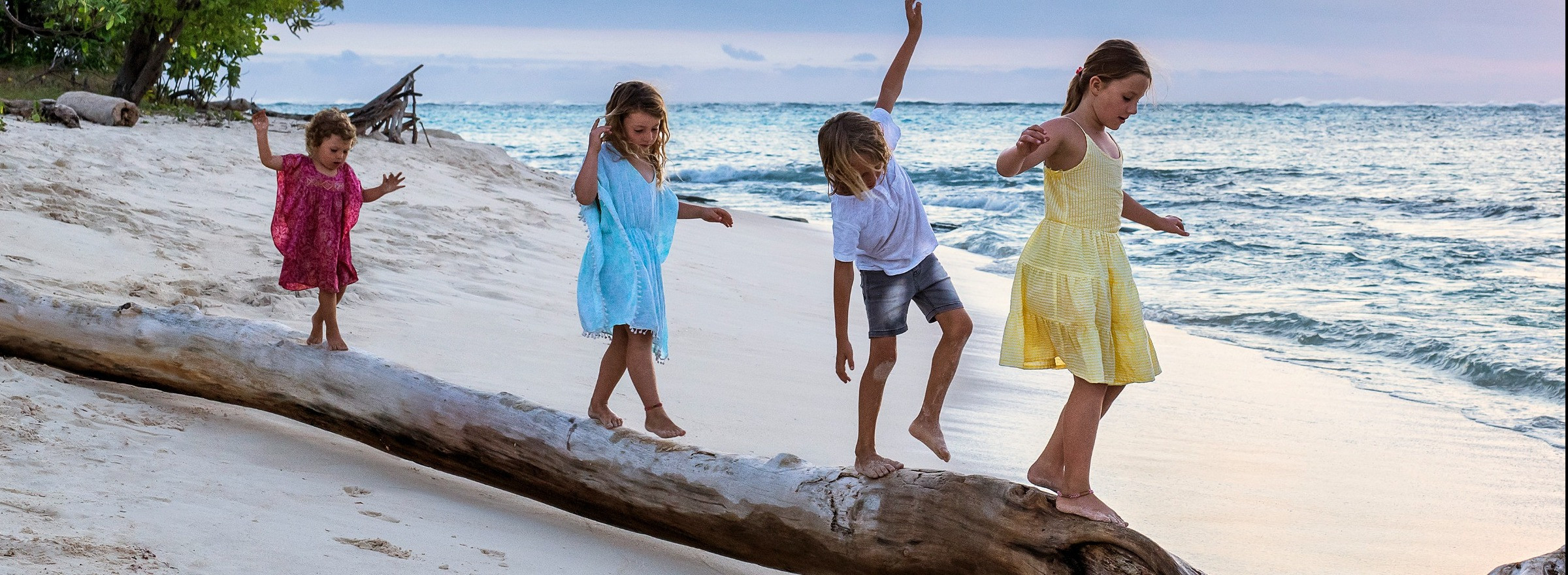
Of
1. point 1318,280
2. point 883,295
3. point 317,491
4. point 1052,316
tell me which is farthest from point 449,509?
point 1318,280

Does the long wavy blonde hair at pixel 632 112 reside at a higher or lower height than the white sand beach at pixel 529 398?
higher

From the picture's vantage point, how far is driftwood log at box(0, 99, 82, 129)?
10.3m

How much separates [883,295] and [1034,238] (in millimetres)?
515

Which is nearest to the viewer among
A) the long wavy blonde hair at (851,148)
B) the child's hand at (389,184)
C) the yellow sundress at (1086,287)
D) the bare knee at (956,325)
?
the yellow sundress at (1086,287)

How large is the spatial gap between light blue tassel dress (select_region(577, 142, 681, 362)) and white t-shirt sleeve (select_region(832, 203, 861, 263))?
799mm

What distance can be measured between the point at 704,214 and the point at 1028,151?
1454 mm

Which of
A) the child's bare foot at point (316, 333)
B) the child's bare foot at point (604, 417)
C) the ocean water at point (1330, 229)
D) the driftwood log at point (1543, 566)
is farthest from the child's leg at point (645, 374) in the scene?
the ocean water at point (1330, 229)

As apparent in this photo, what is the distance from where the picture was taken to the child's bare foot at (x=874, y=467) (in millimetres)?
3332

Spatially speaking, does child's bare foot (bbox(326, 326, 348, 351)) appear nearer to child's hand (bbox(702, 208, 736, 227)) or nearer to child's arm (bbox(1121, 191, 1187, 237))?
child's hand (bbox(702, 208, 736, 227))

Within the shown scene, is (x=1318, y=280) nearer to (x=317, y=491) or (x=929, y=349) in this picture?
(x=929, y=349)

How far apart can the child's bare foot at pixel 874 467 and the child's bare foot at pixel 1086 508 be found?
51 centimetres

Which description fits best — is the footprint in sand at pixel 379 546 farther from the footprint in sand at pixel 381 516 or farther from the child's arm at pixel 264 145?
the child's arm at pixel 264 145

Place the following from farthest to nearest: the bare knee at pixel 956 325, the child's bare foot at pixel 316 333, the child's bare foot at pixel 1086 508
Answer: the child's bare foot at pixel 316 333 < the bare knee at pixel 956 325 < the child's bare foot at pixel 1086 508

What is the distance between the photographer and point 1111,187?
10.7ft
